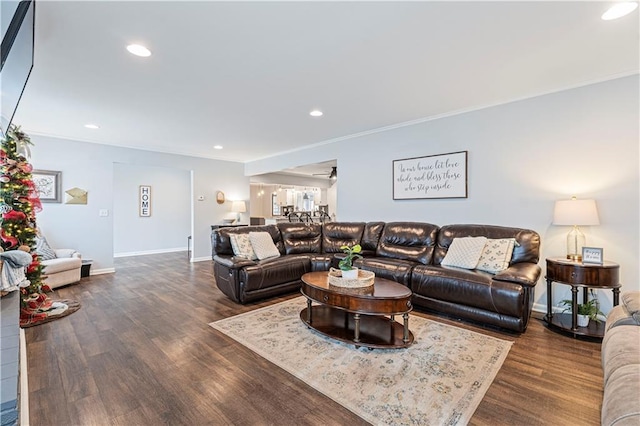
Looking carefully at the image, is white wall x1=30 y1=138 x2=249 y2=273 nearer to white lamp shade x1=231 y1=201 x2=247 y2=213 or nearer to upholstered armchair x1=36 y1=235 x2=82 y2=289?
upholstered armchair x1=36 y1=235 x2=82 y2=289

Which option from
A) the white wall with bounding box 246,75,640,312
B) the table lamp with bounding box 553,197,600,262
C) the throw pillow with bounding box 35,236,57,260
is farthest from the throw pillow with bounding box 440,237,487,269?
the throw pillow with bounding box 35,236,57,260

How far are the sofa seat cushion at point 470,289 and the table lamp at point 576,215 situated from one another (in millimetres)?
831

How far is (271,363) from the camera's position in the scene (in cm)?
234

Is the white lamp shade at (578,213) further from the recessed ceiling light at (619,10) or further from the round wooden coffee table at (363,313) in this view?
the round wooden coffee table at (363,313)

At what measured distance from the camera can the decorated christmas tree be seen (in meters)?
3.10

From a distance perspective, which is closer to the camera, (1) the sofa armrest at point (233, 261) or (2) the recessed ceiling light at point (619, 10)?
(2) the recessed ceiling light at point (619, 10)

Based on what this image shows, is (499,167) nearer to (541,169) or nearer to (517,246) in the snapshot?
(541,169)

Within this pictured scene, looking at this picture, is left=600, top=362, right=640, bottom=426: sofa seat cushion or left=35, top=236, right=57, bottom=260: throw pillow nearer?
left=600, top=362, right=640, bottom=426: sofa seat cushion

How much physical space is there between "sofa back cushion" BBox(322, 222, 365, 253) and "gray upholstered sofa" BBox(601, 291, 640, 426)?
3247 millimetres

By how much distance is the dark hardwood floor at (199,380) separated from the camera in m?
1.74

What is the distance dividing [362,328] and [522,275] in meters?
1.64

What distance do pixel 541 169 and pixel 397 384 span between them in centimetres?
307

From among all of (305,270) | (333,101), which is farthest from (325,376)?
(333,101)

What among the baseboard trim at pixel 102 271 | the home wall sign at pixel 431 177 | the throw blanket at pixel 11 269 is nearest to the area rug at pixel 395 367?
the throw blanket at pixel 11 269
